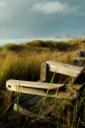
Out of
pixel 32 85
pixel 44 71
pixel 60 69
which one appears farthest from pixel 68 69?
pixel 44 71

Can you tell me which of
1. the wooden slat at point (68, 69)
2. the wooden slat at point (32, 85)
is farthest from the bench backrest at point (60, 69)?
the wooden slat at point (32, 85)

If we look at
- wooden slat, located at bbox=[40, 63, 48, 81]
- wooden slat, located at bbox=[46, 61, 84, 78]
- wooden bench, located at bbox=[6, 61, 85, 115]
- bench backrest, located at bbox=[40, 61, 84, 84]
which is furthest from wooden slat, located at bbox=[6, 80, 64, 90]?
wooden slat, located at bbox=[40, 63, 48, 81]

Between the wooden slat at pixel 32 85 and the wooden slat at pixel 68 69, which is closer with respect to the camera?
the wooden slat at pixel 32 85

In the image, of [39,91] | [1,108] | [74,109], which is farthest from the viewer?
[1,108]

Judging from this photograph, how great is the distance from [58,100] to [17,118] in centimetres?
145

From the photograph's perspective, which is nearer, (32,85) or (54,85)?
(54,85)

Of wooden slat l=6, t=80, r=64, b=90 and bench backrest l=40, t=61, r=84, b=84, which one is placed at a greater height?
bench backrest l=40, t=61, r=84, b=84

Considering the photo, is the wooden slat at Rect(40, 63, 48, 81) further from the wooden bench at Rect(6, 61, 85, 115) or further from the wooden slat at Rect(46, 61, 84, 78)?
the wooden slat at Rect(46, 61, 84, 78)

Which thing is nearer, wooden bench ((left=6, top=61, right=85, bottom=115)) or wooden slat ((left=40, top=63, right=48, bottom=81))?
wooden bench ((left=6, top=61, right=85, bottom=115))

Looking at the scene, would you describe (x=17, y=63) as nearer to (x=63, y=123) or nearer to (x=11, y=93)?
(x=11, y=93)

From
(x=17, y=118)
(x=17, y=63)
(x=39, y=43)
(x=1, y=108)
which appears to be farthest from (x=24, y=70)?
(x=39, y=43)

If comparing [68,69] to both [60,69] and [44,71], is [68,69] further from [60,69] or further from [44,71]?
[44,71]

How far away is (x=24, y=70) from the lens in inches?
347

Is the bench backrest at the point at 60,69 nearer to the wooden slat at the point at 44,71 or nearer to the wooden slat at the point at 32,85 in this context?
the wooden slat at the point at 44,71
